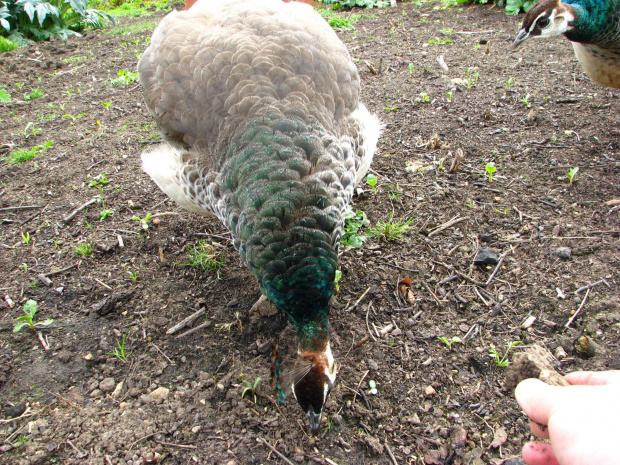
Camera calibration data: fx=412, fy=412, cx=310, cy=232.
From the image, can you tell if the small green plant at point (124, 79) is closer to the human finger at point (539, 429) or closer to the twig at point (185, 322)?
the twig at point (185, 322)

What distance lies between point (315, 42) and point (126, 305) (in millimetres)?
2765

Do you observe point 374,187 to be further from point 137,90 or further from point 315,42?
point 137,90

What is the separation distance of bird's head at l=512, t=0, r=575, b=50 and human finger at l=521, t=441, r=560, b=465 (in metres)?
4.80

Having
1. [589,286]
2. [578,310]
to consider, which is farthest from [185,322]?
[589,286]

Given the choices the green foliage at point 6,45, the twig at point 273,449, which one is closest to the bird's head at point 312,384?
the twig at point 273,449

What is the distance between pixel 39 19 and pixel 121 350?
9960mm

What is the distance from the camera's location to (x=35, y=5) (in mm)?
9820

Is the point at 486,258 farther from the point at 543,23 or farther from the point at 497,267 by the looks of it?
the point at 543,23

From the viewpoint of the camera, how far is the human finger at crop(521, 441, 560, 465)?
5.06 feet

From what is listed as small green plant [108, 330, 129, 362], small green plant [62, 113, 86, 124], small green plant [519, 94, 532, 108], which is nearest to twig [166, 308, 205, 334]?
small green plant [108, 330, 129, 362]

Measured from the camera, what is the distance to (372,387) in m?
2.83

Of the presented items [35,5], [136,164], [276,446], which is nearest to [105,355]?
[276,446]

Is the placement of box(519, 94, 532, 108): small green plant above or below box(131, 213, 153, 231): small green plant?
above

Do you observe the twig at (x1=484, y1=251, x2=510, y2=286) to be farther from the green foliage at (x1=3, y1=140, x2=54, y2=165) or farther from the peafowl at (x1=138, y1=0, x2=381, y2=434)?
the green foliage at (x1=3, y1=140, x2=54, y2=165)
